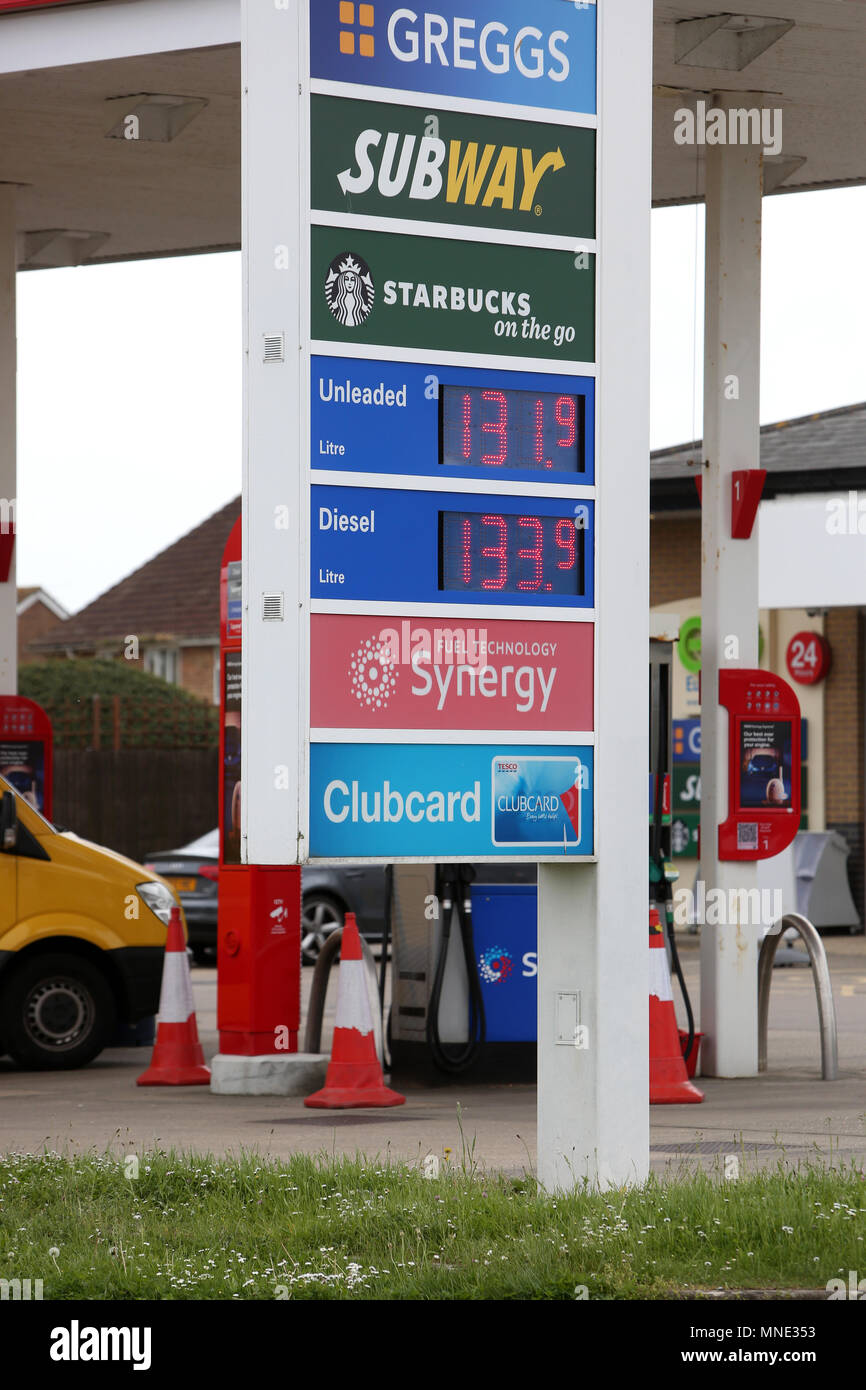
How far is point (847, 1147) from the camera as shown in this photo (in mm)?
9328

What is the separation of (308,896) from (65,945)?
9591 mm

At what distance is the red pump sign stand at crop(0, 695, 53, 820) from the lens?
15.0m

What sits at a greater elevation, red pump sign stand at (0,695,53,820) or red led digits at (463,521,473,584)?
red led digits at (463,521,473,584)

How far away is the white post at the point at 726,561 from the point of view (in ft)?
41.5

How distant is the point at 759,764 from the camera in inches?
501

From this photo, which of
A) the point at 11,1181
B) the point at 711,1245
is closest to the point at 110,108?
the point at 11,1181

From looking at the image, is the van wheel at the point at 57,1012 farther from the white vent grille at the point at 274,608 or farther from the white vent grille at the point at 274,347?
the white vent grille at the point at 274,347

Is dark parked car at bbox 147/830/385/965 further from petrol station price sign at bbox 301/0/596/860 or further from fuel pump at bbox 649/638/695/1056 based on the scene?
petrol station price sign at bbox 301/0/596/860

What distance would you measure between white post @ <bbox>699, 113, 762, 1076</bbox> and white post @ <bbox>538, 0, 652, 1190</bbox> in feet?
15.7

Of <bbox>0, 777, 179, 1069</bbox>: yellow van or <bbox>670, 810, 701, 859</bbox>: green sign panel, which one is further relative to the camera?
<bbox>670, 810, 701, 859</bbox>: green sign panel

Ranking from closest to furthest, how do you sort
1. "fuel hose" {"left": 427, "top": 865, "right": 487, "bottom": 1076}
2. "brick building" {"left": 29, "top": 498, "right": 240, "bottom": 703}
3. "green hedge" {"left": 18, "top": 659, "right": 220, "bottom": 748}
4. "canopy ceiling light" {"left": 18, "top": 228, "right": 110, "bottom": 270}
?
"fuel hose" {"left": 427, "top": 865, "right": 487, "bottom": 1076}
"canopy ceiling light" {"left": 18, "top": 228, "right": 110, "bottom": 270}
"green hedge" {"left": 18, "top": 659, "right": 220, "bottom": 748}
"brick building" {"left": 29, "top": 498, "right": 240, "bottom": 703}

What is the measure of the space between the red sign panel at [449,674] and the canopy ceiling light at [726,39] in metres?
5.50

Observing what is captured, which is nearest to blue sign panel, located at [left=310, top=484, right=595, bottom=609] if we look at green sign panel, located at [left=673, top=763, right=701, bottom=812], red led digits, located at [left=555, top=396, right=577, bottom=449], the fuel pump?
red led digits, located at [left=555, top=396, right=577, bottom=449]

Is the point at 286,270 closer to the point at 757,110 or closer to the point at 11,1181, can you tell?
the point at 11,1181
